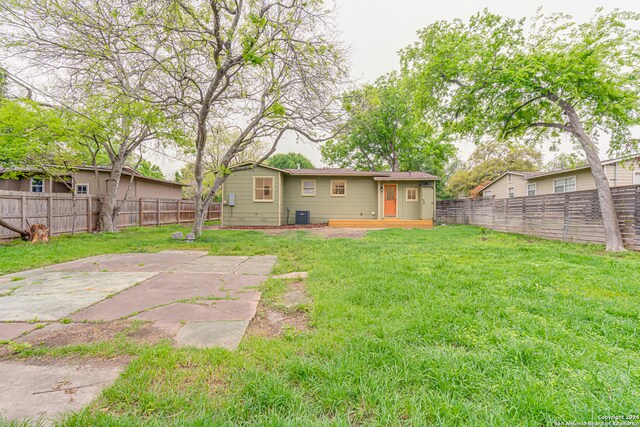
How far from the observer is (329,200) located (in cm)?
1498

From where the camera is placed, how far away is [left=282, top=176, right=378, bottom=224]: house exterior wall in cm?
1495

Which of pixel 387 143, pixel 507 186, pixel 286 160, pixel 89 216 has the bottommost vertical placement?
pixel 89 216

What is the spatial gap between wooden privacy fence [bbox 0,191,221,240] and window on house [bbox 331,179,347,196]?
980 cm

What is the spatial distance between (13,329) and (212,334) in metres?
1.64

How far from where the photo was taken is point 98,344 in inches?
75.5

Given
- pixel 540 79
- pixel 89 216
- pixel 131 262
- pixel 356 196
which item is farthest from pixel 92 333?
pixel 356 196

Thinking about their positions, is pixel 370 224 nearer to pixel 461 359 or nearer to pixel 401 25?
pixel 401 25

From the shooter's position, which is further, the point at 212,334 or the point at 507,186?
the point at 507,186

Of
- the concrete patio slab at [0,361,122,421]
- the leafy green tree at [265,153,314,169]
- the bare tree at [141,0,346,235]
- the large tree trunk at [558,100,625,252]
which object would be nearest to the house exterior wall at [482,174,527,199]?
the large tree trunk at [558,100,625,252]

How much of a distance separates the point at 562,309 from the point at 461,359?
166 centimetres

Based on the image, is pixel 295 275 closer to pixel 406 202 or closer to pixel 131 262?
pixel 131 262

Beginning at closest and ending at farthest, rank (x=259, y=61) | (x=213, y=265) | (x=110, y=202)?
(x=213, y=265)
(x=259, y=61)
(x=110, y=202)

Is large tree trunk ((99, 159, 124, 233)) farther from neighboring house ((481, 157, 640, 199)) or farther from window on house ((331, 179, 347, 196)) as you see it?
neighboring house ((481, 157, 640, 199))

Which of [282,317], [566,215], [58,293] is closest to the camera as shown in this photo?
[282,317]
